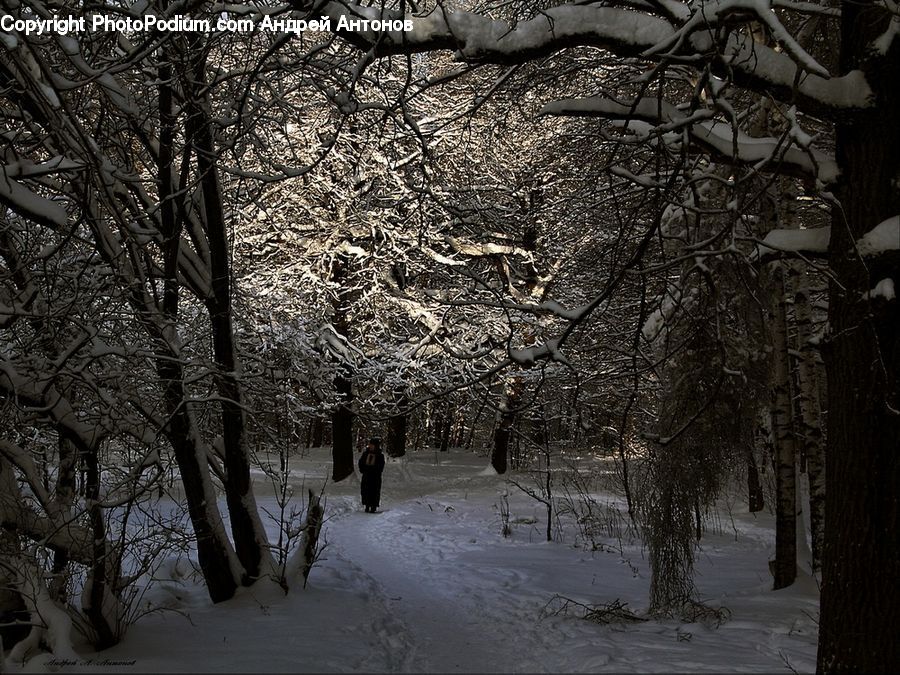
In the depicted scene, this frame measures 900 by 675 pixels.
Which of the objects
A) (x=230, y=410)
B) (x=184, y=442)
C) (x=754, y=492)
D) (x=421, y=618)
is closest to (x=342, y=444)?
(x=754, y=492)

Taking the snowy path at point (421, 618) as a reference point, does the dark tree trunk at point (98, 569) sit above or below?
above

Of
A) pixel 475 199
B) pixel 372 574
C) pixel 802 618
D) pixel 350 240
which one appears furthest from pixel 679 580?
pixel 350 240

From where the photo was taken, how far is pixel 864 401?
348 centimetres

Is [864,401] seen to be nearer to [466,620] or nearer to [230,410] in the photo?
[466,620]

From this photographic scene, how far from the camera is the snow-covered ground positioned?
489cm

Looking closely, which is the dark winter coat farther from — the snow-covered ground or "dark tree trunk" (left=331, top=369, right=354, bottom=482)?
"dark tree trunk" (left=331, top=369, right=354, bottom=482)

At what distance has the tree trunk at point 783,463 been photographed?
23.9 ft

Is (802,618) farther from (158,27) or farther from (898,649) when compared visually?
(158,27)

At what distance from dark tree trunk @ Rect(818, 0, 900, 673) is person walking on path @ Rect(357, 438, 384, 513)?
36.1 feet

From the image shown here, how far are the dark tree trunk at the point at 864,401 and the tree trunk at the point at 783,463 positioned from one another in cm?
380

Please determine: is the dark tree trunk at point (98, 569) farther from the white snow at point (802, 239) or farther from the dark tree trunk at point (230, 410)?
the white snow at point (802, 239)

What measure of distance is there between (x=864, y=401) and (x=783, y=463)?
4267 millimetres

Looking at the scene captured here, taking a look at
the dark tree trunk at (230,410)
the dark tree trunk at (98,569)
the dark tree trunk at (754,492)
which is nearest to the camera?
the dark tree trunk at (98,569)

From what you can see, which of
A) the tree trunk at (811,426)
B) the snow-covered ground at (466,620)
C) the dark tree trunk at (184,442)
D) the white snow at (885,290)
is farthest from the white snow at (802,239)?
the dark tree trunk at (184,442)
